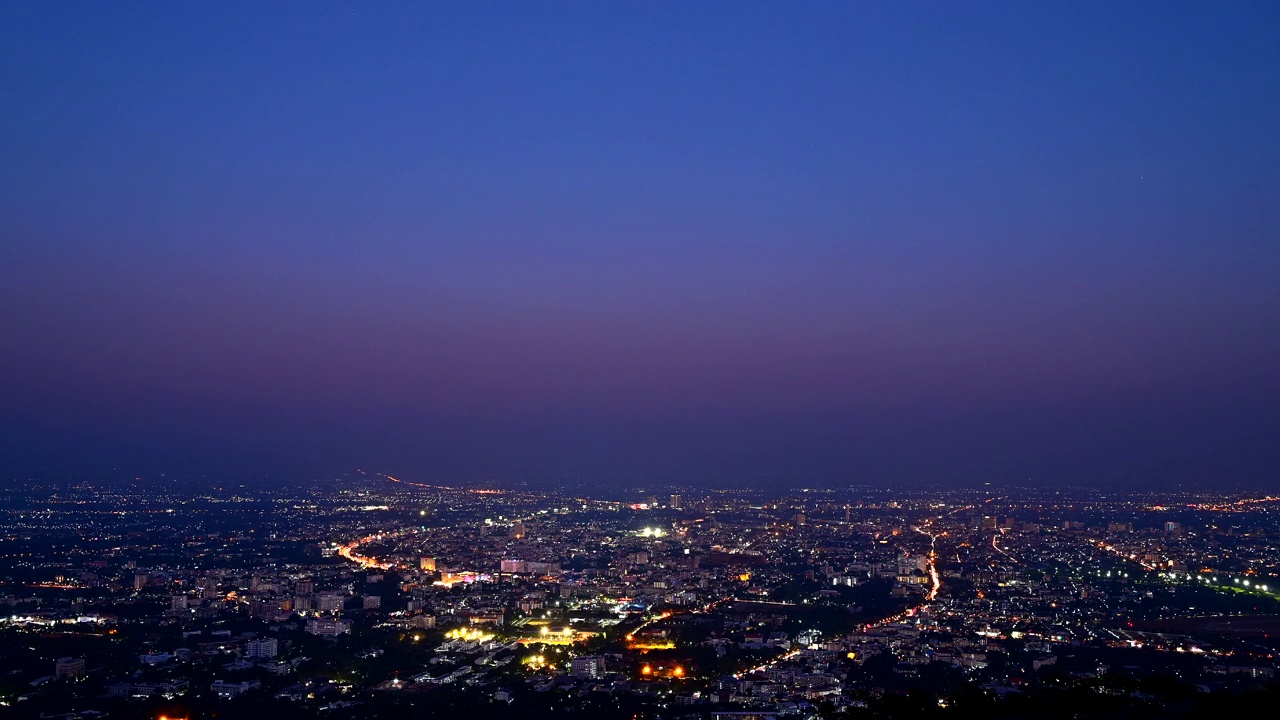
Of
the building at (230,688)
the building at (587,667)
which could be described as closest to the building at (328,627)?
the building at (230,688)

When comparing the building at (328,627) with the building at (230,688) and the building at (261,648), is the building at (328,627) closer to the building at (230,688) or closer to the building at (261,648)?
the building at (261,648)

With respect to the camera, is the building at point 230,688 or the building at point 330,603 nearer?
the building at point 230,688

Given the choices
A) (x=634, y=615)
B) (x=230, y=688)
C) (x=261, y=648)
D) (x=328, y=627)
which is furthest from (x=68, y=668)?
(x=634, y=615)

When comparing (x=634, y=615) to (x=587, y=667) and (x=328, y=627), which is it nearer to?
(x=587, y=667)

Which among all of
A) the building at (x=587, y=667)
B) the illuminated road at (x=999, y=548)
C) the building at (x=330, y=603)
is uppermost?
the illuminated road at (x=999, y=548)

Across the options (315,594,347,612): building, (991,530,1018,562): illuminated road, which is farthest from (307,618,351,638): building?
(991,530,1018,562): illuminated road

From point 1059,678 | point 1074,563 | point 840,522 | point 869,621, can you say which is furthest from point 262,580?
point 840,522

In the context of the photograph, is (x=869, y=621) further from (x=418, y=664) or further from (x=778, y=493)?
(x=778, y=493)

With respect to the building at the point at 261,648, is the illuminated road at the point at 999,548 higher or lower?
higher

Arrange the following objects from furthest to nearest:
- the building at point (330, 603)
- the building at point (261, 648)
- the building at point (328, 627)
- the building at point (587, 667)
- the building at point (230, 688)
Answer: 1. the building at point (330, 603)
2. the building at point (328, 627)
3. the building at point (261, 648)
4. the building at point (587, 667)
5. the building at point (230, 688)
